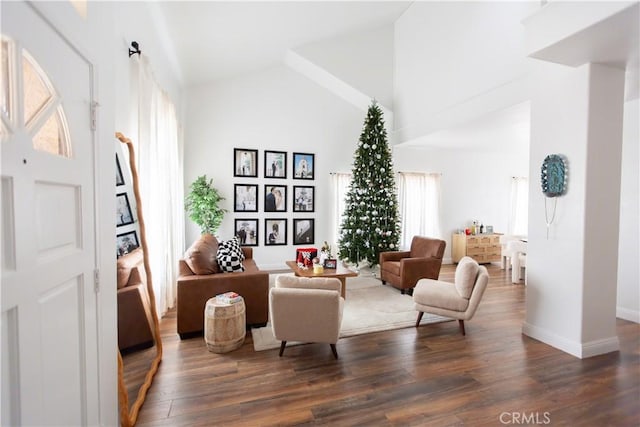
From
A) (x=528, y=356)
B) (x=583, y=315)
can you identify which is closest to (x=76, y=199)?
(x=528, y=356)

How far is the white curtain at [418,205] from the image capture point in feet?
23.0

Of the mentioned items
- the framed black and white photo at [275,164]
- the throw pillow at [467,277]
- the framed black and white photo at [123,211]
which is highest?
the framed black and white photo at [275,164]

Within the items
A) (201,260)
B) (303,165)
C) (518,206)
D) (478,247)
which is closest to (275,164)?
(303,165)

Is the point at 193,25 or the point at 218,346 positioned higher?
the point at 193,25

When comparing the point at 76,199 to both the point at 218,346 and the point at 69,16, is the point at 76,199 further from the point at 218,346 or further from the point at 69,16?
the point at 218,346

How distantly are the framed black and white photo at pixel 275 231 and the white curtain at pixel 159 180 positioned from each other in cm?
204

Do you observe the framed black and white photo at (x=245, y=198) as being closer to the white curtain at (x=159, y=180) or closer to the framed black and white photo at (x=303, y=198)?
the framed black and white photo at (x=303, y=198)

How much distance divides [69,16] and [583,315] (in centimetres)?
431

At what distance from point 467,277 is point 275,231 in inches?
159

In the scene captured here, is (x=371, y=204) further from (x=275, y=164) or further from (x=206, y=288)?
(x=206, y=288)

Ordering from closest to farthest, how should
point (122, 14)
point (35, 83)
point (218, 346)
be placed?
point (35, 83)
point (122, 14)
point (218, 346)

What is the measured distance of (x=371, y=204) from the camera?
5.95 m

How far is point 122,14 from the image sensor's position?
2.67 metres

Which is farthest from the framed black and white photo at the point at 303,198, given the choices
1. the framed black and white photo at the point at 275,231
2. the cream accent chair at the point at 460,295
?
the cream accent chair at the point at 460,295
